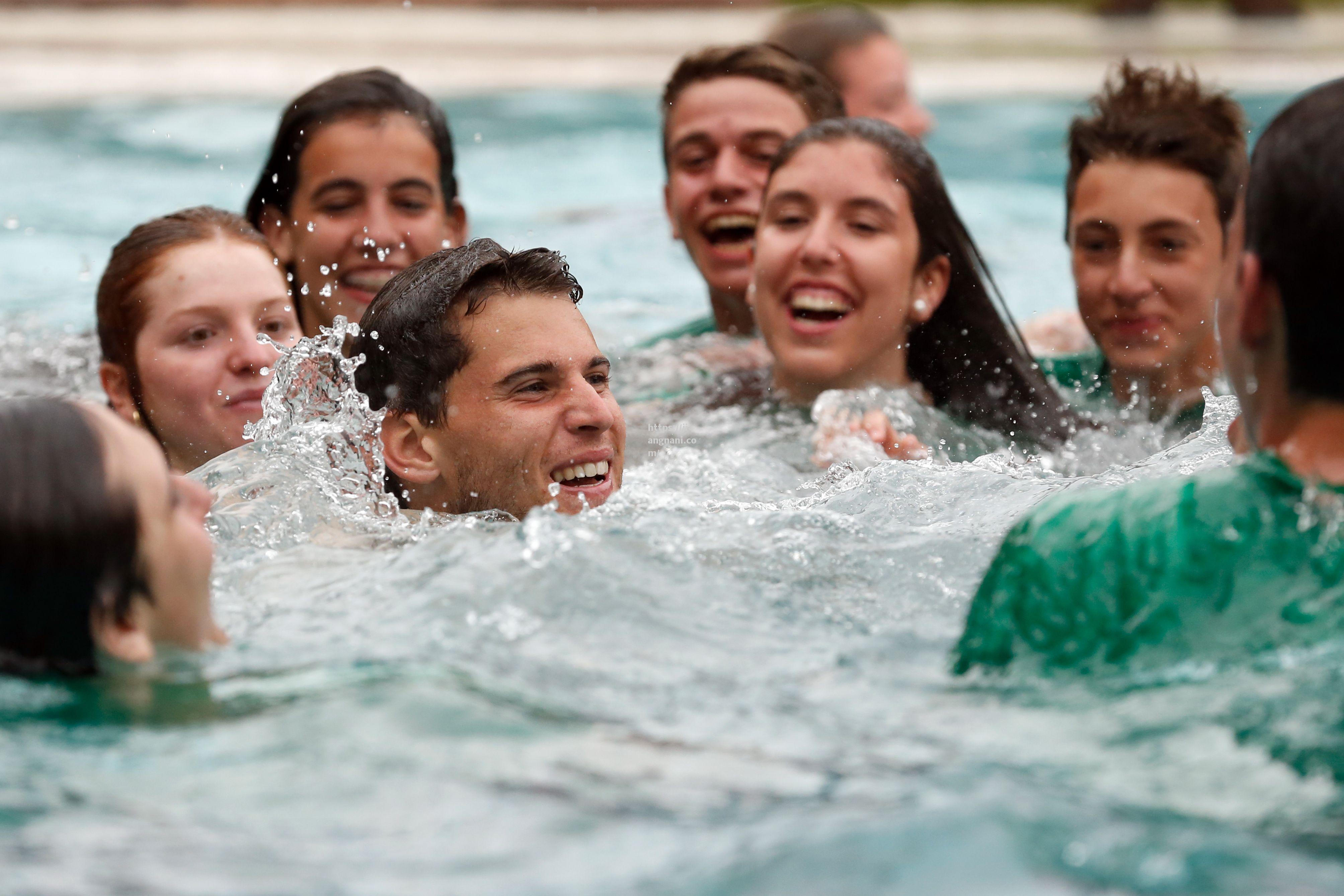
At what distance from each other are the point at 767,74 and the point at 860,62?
1526 millimetres

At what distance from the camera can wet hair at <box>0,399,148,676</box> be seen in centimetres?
205

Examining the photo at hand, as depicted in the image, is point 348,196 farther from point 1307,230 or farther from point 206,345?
point 1307,230

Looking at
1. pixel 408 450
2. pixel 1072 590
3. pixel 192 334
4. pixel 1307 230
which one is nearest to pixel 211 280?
pixel 192 334

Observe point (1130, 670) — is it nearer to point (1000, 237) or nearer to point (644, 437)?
point (644, 437)

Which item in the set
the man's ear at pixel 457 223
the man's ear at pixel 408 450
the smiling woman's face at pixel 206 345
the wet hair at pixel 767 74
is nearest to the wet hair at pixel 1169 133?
the wet hair at pixel 767 74

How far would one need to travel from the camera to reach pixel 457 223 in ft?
15.5

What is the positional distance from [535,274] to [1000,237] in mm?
5688

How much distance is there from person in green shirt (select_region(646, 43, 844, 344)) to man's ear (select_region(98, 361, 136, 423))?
2.06 meters

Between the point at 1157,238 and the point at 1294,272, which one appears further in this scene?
the point at 1157,238

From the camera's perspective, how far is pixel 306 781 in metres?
1.99

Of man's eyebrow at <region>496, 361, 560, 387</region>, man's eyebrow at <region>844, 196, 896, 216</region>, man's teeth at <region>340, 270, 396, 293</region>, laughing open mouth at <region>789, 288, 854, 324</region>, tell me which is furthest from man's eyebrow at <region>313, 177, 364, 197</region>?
man's eyebrow at <region>496, 361, 560, 387</region>

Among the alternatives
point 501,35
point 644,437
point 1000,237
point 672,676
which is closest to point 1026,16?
point 501,35

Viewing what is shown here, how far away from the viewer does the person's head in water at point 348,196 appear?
14.3 feet

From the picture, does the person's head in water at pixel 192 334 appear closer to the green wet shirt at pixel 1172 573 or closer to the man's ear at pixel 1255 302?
the green wet shirt at pixel 1172 573
